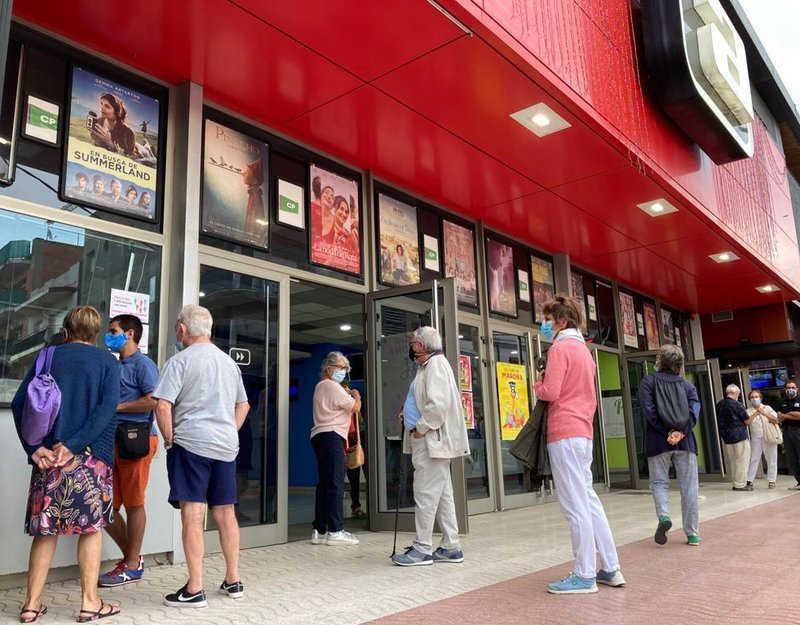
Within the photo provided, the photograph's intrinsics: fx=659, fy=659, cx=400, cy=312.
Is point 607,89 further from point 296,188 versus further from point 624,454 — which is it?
point 624,454

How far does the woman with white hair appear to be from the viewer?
5.20m

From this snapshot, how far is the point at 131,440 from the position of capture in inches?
144

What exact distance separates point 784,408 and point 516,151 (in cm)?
687

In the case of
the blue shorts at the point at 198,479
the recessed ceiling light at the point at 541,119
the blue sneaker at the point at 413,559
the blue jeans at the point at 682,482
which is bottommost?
the blue sneaker at the point at 413,559

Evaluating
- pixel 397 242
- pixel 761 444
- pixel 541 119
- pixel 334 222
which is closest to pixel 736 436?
A: pixel 761 444

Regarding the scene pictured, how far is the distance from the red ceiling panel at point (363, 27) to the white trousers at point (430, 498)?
273 centimetres

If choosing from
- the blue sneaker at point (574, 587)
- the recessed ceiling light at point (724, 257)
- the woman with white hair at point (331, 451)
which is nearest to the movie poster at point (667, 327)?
the recessed ceiling light at point (724, 257)

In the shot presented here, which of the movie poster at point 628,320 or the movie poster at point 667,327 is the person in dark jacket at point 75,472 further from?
the movie poster at point 667,327

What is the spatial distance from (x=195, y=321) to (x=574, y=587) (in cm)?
238

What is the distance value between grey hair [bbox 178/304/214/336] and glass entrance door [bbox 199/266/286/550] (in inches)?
60.7

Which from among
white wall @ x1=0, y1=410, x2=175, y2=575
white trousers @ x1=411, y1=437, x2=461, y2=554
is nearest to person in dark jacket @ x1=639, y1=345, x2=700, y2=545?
white trousers @ x1=411, y1=437, x2=461, y2=554

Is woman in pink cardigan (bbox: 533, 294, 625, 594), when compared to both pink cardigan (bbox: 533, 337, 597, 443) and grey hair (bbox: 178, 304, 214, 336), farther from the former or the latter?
grey hair (bbox: 178, 304, 214, 336)

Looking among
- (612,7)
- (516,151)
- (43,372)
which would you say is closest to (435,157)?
(516,151)

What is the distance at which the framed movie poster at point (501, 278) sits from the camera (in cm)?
834
